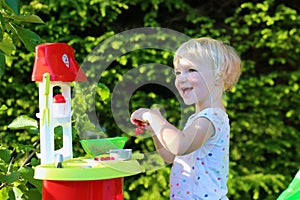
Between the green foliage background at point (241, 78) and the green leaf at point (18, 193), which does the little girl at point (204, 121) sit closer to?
the green leaf at point (18, 193)

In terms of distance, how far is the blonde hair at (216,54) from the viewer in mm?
1772

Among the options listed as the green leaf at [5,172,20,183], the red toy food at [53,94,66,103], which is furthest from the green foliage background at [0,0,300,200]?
the red toy food at [53,94,66,103]

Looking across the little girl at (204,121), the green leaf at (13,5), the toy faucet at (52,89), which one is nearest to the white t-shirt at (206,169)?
the little girl at (204,121)

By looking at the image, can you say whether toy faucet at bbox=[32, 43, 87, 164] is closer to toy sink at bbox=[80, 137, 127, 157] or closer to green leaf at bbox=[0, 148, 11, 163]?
toy sink at bbox=[80, 137, 127, 157]

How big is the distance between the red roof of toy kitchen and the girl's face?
0.99ft

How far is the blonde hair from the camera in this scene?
1.77 metres

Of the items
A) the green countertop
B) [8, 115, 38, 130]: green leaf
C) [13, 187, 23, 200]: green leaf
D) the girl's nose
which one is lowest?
[13, 187, 23, 200]: green leaf

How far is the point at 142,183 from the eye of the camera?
129 inches

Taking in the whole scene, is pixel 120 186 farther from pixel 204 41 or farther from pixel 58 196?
pixel 204 41

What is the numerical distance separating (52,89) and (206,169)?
48cm

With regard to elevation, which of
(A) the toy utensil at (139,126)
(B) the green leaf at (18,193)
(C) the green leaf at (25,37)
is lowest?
(B) the green leaf at (18,193)

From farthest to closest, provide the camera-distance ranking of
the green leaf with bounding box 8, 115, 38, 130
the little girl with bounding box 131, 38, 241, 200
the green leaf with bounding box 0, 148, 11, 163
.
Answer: the green leaf with bounding box 8, 115, 38, 130, the green leaf with bounding box 0, 148, 11, 163, the little girl with bounding box 131, 38, 241, 200

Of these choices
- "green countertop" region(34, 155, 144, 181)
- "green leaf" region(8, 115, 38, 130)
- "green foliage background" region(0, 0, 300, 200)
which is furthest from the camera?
"green foliage background" region(0, 0, 300, 200)

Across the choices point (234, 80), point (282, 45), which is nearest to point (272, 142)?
point (282, 45)
